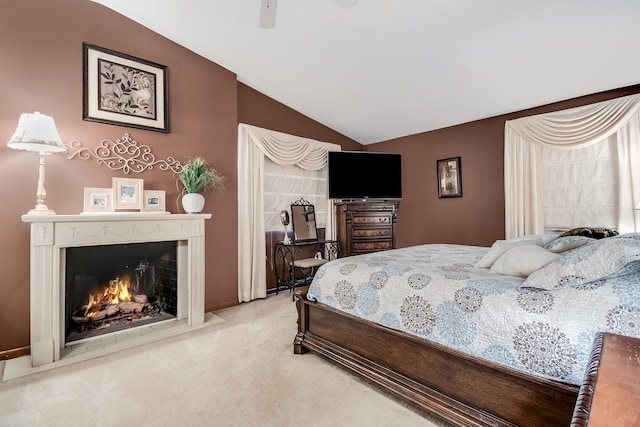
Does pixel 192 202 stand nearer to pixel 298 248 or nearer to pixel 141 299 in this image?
pixel 141 299

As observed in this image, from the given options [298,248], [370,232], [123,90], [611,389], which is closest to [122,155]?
[123,90]

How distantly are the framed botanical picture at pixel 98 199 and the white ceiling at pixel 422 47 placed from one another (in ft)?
5.70

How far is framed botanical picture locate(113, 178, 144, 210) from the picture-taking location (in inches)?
111

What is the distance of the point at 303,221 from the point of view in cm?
456

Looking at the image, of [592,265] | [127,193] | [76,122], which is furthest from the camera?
[127,193]

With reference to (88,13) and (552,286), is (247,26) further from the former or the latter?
(552,286)

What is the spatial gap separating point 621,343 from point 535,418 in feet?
2.11

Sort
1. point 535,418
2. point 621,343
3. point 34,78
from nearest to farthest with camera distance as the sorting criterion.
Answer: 1. point 621,343
2. point 535,418
3. point 34,78

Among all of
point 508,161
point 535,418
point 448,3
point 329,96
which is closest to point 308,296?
point 535,418

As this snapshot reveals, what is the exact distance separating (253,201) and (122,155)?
152 centimetres

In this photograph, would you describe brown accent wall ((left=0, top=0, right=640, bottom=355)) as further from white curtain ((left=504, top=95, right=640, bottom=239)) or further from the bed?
the bed

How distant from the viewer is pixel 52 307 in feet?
7.61

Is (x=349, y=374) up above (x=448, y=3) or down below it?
below

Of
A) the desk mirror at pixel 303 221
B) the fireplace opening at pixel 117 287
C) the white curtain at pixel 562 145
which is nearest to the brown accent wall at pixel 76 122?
the fireplace opening at pixel 117 287
